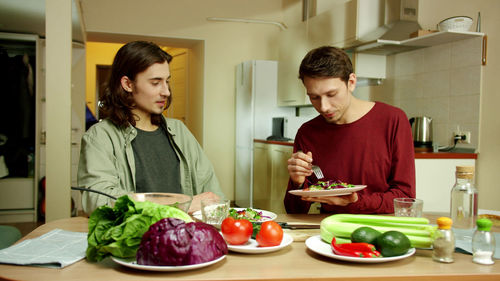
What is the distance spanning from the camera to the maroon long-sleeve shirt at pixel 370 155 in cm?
177

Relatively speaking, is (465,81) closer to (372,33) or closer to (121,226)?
(372,33)

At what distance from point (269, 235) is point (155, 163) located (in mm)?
1003

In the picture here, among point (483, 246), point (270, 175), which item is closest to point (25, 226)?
point (270, 175)

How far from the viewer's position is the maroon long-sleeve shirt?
177 centimetres

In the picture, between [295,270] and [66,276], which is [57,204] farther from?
[295,270]

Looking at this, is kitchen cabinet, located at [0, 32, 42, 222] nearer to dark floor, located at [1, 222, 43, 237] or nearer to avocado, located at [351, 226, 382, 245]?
dark floor, located at [1, 222, 43, 237]

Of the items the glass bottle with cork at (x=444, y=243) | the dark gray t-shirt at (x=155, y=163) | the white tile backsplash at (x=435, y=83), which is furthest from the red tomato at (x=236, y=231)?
the white tile backsplash at (x=435, y=83)

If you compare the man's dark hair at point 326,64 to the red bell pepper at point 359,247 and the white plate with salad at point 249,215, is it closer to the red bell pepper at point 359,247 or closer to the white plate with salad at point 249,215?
the white plate with salad at point 249,215

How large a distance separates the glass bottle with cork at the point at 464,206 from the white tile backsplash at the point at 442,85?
2278 mm

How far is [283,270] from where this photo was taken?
36.7 inches

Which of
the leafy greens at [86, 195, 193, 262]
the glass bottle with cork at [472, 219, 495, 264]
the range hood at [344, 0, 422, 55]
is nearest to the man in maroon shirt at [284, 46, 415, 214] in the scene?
the glass bottle with cork at [472, 219, 495, 264]

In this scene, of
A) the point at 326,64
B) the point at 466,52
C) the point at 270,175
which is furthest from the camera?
the point at 270,175

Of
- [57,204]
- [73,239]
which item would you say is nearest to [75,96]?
[57,204]

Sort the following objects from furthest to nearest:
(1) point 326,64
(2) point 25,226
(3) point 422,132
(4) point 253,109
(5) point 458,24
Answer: (4) point 253,109, (2) point 25,226, (3) point 422,132, (5) point 458,24, (1) point 326,64
